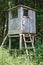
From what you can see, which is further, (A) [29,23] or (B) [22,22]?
(A) [29,23]

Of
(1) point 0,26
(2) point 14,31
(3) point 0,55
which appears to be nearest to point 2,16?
(1) point 0,26

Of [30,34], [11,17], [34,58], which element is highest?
[11,17]

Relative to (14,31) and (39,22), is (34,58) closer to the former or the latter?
(14,31)

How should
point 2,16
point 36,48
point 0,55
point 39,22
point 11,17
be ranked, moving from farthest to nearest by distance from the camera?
point 2,16, point 39,22, point 11,17, point 36,48, point 0,55

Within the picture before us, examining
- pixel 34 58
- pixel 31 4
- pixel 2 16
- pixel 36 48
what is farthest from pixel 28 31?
pixel 2 16

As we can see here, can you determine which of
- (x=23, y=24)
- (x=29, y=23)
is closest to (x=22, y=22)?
(x=23, y=24)

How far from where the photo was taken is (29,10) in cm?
1129

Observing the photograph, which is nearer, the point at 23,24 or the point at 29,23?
the point at 23,24

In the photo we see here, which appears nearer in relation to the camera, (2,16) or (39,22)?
(39,22)

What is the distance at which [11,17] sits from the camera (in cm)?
1186

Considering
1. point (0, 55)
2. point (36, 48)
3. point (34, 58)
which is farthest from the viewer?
point (36, 48)

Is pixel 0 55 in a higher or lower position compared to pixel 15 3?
lower

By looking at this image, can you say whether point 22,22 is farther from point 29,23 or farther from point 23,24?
point 29,23

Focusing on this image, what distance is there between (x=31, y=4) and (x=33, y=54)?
14.6 ft
